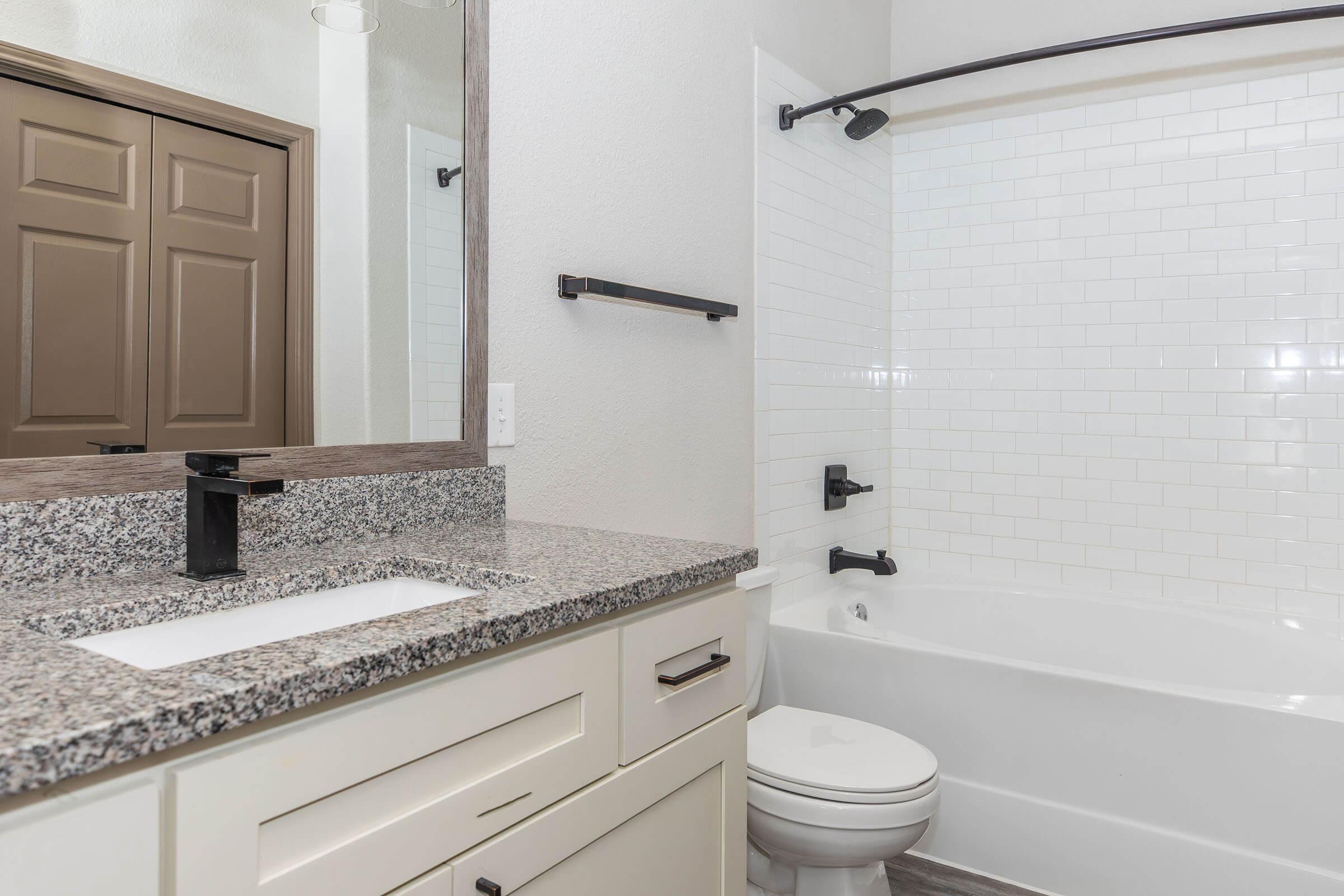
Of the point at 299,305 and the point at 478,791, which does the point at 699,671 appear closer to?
the point at 478,791

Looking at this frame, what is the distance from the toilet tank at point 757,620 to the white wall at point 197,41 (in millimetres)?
1384

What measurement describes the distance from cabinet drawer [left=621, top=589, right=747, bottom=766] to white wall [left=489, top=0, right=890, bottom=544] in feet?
1.92

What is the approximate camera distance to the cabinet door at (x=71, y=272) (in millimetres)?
953

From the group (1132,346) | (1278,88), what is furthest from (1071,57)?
(1132,346)

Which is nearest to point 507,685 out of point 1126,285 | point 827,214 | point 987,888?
point 987,888

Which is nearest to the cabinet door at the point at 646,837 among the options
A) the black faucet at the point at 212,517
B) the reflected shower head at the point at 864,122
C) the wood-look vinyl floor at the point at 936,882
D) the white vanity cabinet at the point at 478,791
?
the white vanity cabinet at the point at 478,791

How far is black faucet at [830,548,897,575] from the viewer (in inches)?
105

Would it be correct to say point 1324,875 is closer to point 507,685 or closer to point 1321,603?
point 1321,603

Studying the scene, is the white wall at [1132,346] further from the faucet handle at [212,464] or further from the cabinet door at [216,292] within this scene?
the faucet handle at [212,464]

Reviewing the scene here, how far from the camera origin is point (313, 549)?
1201 mm

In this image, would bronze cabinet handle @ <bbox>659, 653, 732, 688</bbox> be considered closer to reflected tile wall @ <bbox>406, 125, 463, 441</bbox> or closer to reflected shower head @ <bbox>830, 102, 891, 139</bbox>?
reflected tile wall @ <bbox>406, 125, 463, 441</bbox>

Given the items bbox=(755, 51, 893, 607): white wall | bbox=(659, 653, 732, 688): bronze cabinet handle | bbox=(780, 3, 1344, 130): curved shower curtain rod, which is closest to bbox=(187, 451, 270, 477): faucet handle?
bbox=(659, 653, 732, 688): bronze cabinet handle

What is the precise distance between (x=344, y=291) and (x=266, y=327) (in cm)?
15

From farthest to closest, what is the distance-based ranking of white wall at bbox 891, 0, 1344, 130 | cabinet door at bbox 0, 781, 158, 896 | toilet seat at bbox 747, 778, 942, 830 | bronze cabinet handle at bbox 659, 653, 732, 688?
white wall at bbox 891, 0, 1344, 130
toilet seat at bbox 747, 778, 942, 830
bronze cabinet handle at bbox 659, 653, 732, 688
cabinet door at bbox 0, 781, 158, 896
